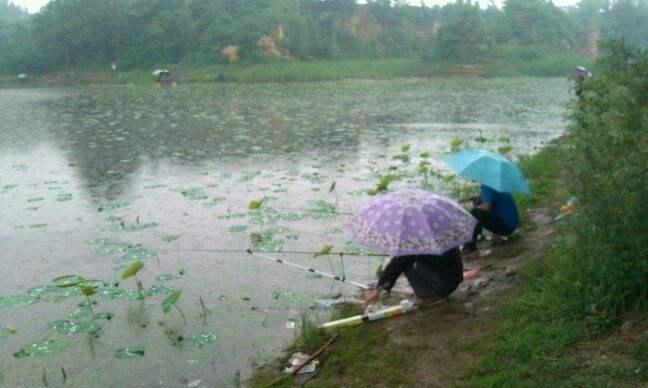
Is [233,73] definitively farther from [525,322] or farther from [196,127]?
[525,322]

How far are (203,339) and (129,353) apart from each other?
51 cm

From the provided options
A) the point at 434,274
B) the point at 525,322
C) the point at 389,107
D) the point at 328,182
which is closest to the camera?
the point at 525,322

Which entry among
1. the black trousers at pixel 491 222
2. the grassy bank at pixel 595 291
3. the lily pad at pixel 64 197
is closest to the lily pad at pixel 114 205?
the lily pad at pixel 64 197

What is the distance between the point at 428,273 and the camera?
13.7 feet

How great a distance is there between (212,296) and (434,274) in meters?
1.96

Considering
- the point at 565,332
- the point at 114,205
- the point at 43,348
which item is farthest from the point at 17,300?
the point at 565,332

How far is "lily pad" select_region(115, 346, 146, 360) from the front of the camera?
161 inches

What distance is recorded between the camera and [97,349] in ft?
13.8

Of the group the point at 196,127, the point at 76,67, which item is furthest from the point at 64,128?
the point at 76,67

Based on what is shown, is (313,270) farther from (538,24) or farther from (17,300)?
(538,24)

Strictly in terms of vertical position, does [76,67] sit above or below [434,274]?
above

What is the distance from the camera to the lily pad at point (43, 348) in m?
4.13

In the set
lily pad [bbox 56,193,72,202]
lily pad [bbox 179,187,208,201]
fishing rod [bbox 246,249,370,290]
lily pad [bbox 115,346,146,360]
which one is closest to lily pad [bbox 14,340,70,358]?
lily pad [bbox 115,346,146,360]

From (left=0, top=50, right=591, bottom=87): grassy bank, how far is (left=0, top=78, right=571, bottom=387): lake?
2318 cm
